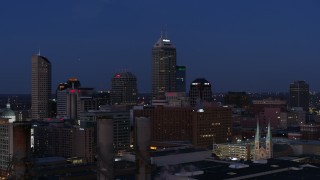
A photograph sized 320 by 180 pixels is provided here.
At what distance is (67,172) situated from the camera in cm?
7862

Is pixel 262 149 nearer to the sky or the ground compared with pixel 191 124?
nearer to the ground

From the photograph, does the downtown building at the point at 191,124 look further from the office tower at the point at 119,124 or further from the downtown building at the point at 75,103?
the downtown building at the point at 75,103

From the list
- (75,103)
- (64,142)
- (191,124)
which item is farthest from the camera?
(75,103)

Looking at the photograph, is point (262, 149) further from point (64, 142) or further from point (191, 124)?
point (64, 142)

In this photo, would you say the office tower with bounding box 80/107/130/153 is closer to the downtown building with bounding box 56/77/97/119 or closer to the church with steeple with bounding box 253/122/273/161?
the church with steeple with bounding box 253/122/273/161

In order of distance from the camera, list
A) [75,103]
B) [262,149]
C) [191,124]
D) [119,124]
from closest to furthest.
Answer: [262,149] → [119,124] → [191,124] → [75,103]

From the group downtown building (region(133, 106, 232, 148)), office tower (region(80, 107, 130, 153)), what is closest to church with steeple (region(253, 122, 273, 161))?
downtown building (region(133, 106, 232, 148))

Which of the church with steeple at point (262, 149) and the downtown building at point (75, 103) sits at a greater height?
the downtown building at point (75, 103)

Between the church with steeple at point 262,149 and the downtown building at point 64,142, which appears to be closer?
the church with steeple at point 262,149

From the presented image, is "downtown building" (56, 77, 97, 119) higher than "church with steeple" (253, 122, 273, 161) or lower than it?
higher

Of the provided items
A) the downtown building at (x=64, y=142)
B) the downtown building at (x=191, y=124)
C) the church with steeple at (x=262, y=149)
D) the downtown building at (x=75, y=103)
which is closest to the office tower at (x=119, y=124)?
the downtown building at (x=191, y=124)

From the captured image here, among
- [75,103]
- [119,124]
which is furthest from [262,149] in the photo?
[75,103]

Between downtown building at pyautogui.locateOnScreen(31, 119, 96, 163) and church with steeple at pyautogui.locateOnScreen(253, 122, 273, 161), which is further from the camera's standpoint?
downtown building at pyautogui.locateOnScreen(31, 119, 96, 163)

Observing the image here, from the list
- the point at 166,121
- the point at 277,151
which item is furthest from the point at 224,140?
the point at 277,151
